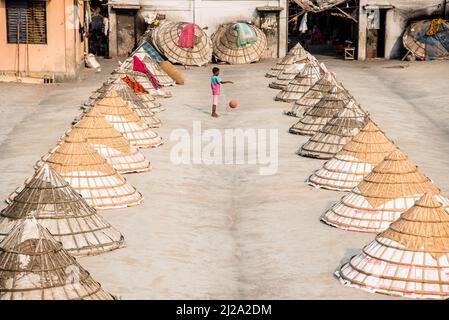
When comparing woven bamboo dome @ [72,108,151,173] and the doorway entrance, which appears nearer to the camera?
woven bamboo dome @ [72,108,151,173]

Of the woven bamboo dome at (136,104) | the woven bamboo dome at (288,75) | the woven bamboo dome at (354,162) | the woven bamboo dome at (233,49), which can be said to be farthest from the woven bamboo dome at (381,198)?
the woven bamboo dome at (233,49)

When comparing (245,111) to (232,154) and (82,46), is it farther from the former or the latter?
(82,46)

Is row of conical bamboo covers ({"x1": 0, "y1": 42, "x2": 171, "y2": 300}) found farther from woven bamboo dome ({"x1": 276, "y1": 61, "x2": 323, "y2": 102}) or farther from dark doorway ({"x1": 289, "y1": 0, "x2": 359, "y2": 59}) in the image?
dark doorway ({"x1": 289, "y1": 0, "x2": 359, "y2": 59})

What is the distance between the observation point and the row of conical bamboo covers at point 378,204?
53.2ft

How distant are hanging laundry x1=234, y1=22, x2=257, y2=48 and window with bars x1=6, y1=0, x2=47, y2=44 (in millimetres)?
8592

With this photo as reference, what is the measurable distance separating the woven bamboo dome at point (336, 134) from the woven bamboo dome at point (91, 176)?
5.81 m

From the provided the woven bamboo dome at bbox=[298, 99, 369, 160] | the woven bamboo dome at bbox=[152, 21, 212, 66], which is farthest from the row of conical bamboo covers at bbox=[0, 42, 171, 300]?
the woven bamboo dome at bbox=[152, 21, 212, 66]

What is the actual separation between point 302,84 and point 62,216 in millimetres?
17844

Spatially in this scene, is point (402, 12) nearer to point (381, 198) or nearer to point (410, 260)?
point (381, 198)

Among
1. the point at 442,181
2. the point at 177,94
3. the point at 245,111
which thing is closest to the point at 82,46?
the point at 177,94

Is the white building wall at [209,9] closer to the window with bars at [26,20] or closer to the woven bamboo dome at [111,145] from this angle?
the window with bars at [26,20]

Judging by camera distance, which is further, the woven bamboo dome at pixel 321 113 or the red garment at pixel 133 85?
the red garment at pixel 133 85

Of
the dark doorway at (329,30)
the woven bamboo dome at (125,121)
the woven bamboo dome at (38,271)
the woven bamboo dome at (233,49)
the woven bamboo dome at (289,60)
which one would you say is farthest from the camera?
the dark doorway at (329,30)

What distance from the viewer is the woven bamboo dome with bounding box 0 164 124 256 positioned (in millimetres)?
17953
